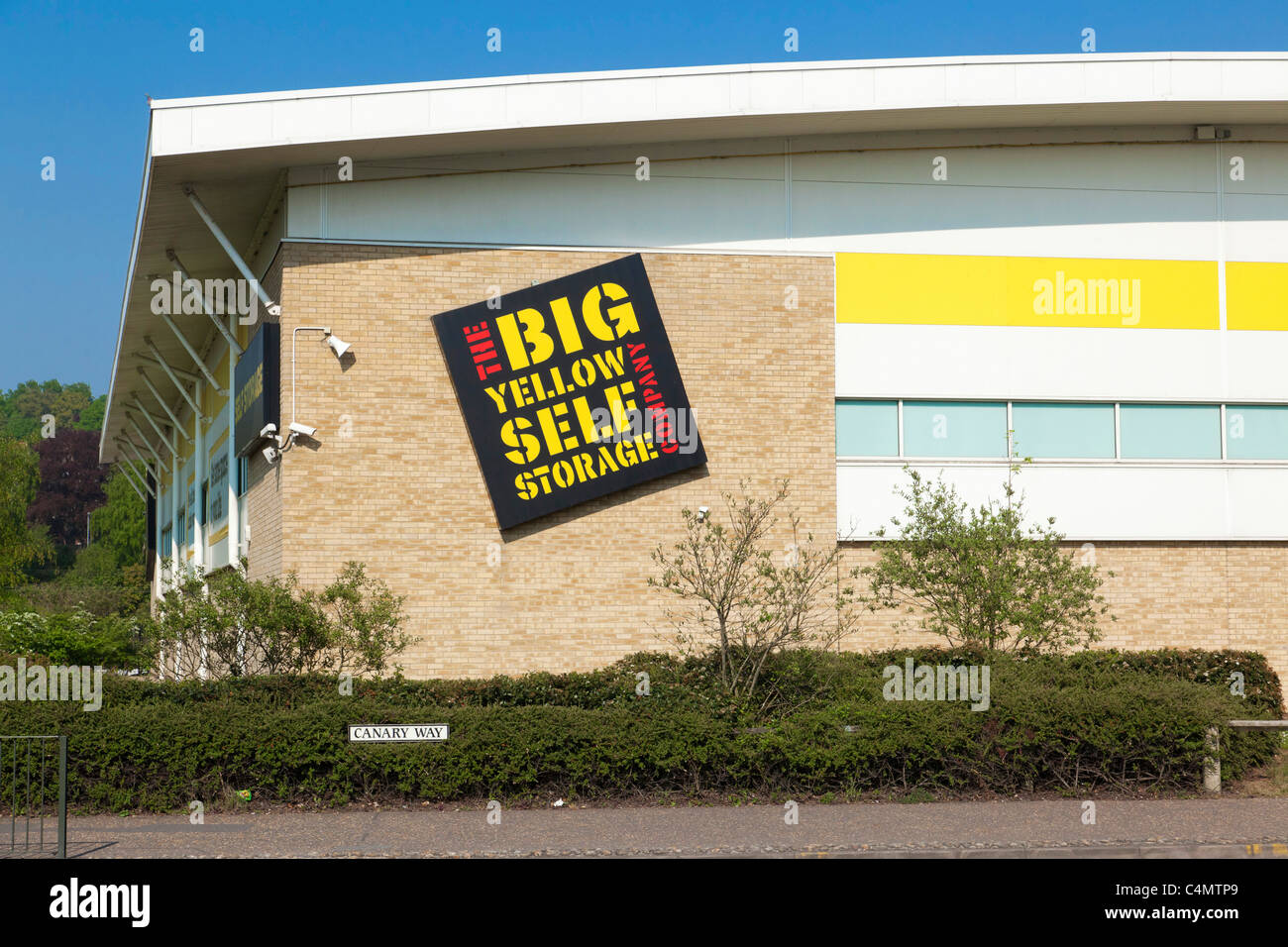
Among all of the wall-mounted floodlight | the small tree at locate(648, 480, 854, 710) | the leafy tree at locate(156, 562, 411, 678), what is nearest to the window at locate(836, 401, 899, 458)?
the small tree at locate(648, 480, 854, 710)

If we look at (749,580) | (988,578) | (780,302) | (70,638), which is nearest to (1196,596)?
(988,578)

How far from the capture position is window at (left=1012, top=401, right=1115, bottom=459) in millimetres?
21031

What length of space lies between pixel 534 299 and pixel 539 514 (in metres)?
3.43

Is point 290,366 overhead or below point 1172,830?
overhead

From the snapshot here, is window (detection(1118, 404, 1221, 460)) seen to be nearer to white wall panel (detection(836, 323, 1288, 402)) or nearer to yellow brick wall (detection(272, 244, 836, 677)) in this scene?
white wall panel (detection(836, 323, 1288, 402))

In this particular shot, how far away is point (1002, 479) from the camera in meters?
20.8

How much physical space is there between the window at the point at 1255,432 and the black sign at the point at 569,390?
9215mm

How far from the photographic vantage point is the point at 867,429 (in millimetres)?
20797

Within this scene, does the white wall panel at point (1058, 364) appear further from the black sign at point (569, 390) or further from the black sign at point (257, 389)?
→ the black sign at point (257, 389)

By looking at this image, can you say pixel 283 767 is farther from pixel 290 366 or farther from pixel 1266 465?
pixel 1266 465

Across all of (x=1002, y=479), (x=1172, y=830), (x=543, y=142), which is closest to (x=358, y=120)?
(x=543, y=142)

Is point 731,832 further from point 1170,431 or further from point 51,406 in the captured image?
point 51,406

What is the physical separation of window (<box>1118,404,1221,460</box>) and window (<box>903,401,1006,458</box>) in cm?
223
